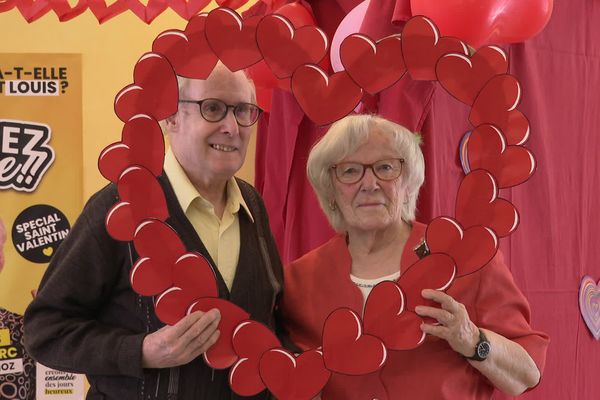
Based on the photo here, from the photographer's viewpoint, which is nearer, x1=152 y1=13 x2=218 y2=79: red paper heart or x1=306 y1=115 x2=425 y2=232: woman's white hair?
x1=152 y1=13 x2=218 y2=79: red paper heart

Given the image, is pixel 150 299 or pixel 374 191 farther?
pixel 374 191

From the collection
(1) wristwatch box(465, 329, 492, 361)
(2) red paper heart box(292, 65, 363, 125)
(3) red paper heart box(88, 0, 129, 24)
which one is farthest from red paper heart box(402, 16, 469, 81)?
(3) red paper heart box(88, 0, 129, 24)

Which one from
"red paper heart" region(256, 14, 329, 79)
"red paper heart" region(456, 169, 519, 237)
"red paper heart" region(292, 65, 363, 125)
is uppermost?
"red paper heart" region(256, 14, 329, 79)

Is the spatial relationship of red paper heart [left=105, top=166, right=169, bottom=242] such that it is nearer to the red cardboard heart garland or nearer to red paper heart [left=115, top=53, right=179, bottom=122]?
the red cardboard heart garland

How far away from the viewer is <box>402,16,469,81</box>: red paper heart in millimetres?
1594

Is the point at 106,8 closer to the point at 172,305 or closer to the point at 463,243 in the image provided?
the point at 172,305

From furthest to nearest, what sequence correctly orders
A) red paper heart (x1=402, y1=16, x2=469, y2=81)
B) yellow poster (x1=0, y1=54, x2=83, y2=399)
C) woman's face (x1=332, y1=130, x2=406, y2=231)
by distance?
yellow poster (x1=0, y1=54, x2=83, y2=399) < woman's face (x1=332, y1=130, x2=406, y2=231) < red paper heart (x1=402, y1=16, x2=469, y2=81)

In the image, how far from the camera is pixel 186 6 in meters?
2.99

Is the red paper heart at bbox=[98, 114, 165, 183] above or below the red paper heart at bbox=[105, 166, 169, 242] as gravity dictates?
above

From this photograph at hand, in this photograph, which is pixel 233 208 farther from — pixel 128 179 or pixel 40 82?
pixel 40 82

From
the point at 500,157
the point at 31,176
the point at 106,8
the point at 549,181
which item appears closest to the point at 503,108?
the point at 500,157

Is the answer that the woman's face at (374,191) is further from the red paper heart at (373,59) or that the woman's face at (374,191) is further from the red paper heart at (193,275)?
the red paper heart at (193,275)

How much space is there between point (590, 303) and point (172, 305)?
2.16 metres

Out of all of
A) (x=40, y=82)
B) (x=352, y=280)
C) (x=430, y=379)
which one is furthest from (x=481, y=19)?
(x=40, y=82)
